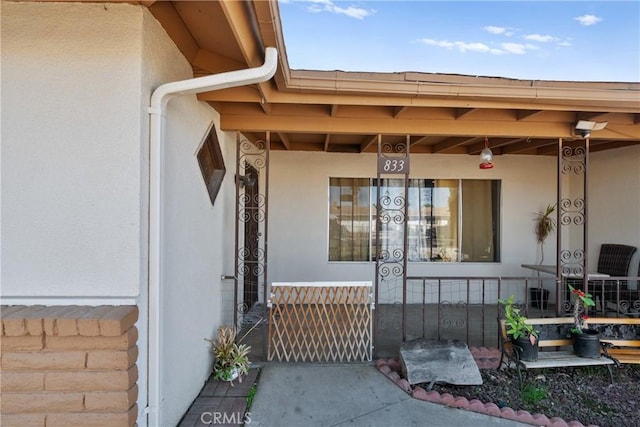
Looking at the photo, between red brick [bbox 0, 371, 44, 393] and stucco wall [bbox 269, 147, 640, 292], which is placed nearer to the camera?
red brick [bbox 0, 371, 44, 393]

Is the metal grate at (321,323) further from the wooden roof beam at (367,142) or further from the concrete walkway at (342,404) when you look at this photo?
the wooden roof beam at (367,142)

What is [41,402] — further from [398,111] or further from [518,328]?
[518,328]

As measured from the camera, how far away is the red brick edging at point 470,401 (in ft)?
8.47

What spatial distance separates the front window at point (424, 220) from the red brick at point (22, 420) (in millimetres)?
4492

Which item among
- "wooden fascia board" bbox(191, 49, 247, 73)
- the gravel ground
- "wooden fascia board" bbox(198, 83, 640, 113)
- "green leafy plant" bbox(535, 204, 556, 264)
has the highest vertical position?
"wooden fascia board" bbox(191, 49, 247, 73)

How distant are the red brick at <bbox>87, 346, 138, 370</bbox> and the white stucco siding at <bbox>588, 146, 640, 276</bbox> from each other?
617cm

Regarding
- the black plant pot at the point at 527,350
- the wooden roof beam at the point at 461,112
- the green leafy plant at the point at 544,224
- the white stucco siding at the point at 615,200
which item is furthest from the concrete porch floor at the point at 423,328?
the wooden roof beam at the point at 461,112

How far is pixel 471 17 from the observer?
6469 millimetres

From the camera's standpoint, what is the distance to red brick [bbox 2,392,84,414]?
5.34 ft

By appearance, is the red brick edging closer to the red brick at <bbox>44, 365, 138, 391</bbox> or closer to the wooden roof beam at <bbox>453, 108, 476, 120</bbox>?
the red brick at <bbox>44, 365, 138, 391</bbox>

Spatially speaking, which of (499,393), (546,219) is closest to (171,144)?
(499,393)

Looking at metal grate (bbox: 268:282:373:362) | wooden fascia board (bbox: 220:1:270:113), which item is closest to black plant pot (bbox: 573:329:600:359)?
metal grate (bbox: 268:282:373:362)

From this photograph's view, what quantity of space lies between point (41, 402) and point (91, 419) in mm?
249

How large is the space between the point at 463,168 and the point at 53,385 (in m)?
5.95
